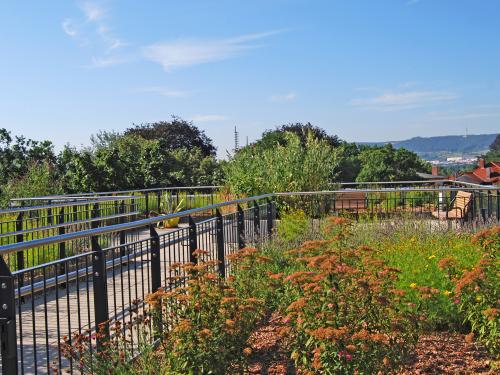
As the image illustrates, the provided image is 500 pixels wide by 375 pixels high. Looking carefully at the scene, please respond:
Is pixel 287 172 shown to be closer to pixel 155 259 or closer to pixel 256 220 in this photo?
pixel 256 220

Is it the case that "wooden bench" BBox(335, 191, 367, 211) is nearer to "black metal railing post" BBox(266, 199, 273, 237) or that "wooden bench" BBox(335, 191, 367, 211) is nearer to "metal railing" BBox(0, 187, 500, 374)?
"metal railing" BBox(0, 187, 500, 374)

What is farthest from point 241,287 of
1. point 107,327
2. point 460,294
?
point 460,294

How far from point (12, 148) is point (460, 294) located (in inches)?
975

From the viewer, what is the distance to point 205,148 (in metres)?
47.7

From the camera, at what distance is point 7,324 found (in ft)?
10.1

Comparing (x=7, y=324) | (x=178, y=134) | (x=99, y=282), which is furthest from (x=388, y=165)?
(x=7, y=324)

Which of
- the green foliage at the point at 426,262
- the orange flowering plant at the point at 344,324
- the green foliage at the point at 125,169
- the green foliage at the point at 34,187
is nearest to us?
the orange flowering plant at the point at 344,324

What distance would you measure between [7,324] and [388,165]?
136 feet

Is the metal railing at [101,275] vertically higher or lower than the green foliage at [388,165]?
lower

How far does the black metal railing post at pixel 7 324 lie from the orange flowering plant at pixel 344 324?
1.57 m

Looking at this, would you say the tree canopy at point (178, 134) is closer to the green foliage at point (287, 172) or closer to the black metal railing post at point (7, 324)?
the green foliage at point (287, 172)

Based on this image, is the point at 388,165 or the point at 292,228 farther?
the point at 388,165

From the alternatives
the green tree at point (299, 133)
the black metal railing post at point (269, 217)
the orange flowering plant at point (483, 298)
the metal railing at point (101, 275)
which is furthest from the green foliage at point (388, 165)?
the orange flowering plant at point (483, 298)

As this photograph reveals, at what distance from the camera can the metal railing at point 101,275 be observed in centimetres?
365
